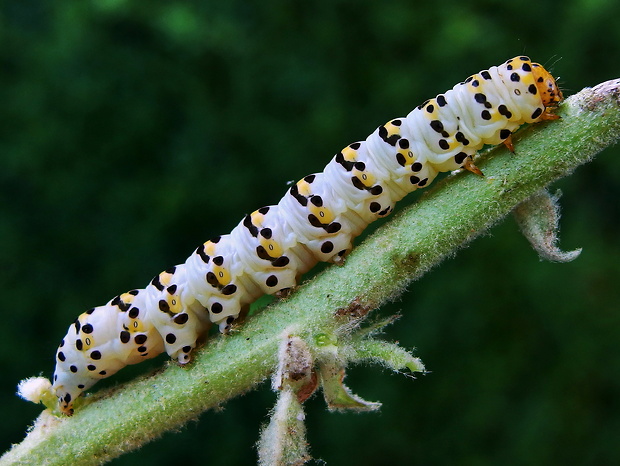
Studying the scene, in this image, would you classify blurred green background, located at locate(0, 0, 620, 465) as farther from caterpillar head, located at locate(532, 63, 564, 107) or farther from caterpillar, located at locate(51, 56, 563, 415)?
caterpillar head, located at locate(532, 63, 564, 107)

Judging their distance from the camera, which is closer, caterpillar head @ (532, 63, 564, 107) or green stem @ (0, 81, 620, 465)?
green stem @ (0, 81, 620, 465)

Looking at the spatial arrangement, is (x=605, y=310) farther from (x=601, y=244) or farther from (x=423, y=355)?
(x=423, y=355)

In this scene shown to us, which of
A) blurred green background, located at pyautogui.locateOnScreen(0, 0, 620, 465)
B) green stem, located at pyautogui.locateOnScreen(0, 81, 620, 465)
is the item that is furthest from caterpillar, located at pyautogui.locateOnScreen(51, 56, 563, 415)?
blurred green background, located at pyautogui.locateOnScreen(0, 0, 620, 465)

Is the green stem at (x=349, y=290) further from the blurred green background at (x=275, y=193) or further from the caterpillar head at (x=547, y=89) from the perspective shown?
Answer: the blurred green background at (x=275, y=193)

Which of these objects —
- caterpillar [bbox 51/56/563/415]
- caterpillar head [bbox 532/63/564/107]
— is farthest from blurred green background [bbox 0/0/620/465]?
caterpillar head [bbox 532/63/564/107]

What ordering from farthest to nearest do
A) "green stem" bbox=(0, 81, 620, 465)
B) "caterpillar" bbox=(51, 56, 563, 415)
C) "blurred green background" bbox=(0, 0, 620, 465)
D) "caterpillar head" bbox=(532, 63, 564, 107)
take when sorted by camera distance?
"blurred green background" bbox=(0, 0, 620, 465) < "caterpillar" bbox=(51, 56, 563, 415) < "caterpillar head" bbox=(532, 63, 564, 107) < "green stem" bbox=(0, 81, 620, 465)

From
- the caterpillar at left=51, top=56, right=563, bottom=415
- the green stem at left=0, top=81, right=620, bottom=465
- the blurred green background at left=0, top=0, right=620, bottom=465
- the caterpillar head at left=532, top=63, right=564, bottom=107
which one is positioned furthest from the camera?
the blurred green background at left=0, top=0, right=620, bottom=465

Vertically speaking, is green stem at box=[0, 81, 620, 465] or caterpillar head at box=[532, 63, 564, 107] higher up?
caterpillar head at box=[532, 63, 564, 107]
